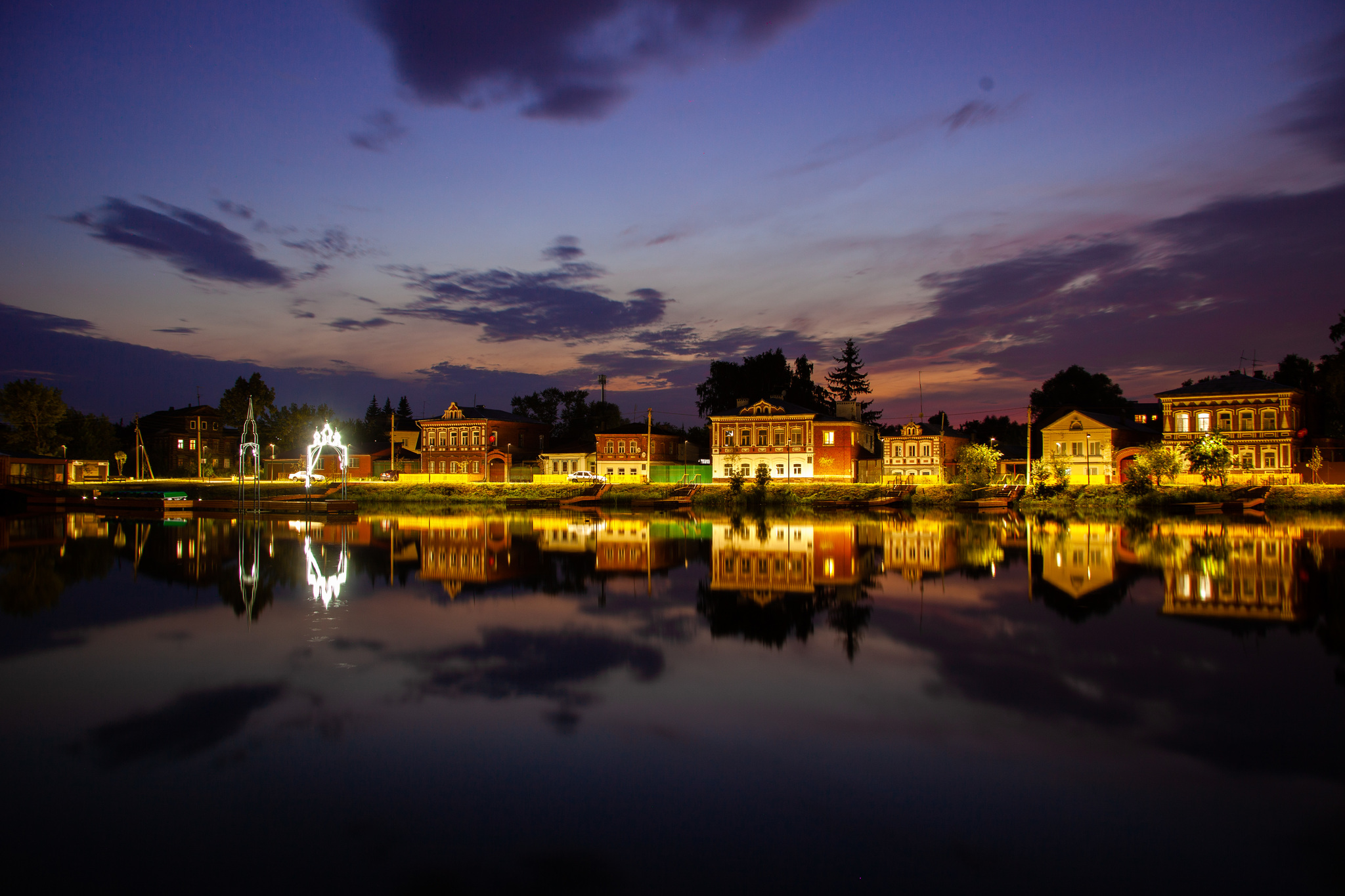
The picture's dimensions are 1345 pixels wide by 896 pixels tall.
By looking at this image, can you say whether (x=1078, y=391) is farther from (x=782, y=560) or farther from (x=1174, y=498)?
(x=782, y=560)

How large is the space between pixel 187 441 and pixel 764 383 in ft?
237

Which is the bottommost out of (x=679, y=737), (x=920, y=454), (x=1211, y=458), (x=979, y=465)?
(x=679, y=737)

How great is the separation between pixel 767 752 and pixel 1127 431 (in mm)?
67747

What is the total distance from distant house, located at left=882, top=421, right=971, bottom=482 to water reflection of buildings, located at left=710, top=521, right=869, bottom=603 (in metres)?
31.4

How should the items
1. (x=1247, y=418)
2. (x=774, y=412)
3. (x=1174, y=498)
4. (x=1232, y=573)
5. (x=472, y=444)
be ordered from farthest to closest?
(x=472, y=444) < (x=774, y=412) < (x=1247, y=418) < (x=1174, y=498) < (x=1232, y=573)

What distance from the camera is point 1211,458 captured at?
167ft

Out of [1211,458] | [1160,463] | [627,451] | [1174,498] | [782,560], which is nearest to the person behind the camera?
[782,560]

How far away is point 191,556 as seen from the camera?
82.9 feet

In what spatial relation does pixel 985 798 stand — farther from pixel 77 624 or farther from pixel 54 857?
pixel 77 624

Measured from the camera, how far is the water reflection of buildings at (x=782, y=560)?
19500mm

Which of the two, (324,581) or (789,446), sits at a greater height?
(789,446)

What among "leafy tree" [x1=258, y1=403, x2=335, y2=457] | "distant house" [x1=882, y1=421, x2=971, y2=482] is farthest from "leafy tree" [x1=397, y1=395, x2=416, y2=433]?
"distant house" [x1=882, y1=421, x2=971, y2=482]

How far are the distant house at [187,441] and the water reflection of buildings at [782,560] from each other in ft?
266

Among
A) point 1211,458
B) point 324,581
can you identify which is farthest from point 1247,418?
point 324,581
